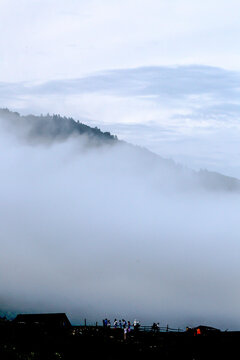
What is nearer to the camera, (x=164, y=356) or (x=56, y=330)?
(x=164, y=356)

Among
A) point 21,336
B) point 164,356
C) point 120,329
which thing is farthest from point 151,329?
point 21,336

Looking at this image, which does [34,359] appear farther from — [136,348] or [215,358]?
[215,358]

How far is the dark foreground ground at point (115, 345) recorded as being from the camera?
2827 inches

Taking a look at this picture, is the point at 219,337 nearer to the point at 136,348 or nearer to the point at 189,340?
the point at 189,340

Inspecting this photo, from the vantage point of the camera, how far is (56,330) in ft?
273

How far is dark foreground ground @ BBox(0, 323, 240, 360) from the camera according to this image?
71.8 meters

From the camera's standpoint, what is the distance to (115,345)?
239 ft

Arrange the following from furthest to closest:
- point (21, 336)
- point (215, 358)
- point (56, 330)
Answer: point (56, 330)
point (21, 336)
point (215, 358)

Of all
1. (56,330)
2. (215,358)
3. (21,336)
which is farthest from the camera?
(56,330)

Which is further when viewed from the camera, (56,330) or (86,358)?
(56,330)

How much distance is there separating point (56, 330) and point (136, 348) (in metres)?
15.0

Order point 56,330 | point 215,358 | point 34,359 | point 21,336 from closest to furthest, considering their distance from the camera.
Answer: point 34,359 < point 215,358 < point 21,336 < point 56,330

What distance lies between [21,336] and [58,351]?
243 inches

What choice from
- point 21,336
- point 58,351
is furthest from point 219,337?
point 21,336
